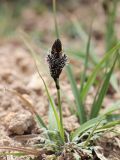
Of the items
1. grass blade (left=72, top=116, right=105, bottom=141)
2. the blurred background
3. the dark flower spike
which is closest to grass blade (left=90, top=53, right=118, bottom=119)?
grass blade (left=72, top=116, right=105, bottom=141)

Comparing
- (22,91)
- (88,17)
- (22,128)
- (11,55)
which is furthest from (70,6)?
(22,128)

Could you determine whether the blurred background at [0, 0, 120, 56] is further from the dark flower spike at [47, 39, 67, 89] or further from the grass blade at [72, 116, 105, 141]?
the dark flower spike at [47, 39, 67, 89]

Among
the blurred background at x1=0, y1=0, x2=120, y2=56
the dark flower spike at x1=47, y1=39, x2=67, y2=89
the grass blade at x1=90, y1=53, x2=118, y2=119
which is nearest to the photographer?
the dark flower spike at x1=47, y1=39, x2=67, y2=89

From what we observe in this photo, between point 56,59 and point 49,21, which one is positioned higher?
point 49,21

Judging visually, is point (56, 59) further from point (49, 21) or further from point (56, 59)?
point (49, 21)

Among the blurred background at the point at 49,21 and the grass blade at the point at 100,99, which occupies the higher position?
the blurred background at the point at 49,21

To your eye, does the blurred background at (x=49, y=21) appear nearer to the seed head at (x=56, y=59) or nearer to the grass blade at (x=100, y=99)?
the grass blade at (x=100, y=99)

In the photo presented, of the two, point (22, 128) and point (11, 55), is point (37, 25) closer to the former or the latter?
point (11, 55)

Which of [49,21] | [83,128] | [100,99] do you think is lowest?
[83,128]

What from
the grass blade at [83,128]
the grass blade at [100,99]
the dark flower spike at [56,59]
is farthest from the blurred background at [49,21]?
the dark flower spike at [56,59]

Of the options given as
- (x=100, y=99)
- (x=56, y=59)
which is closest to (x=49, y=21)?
(x=100, y=99)

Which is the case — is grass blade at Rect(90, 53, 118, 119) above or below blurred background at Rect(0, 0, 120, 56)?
below
